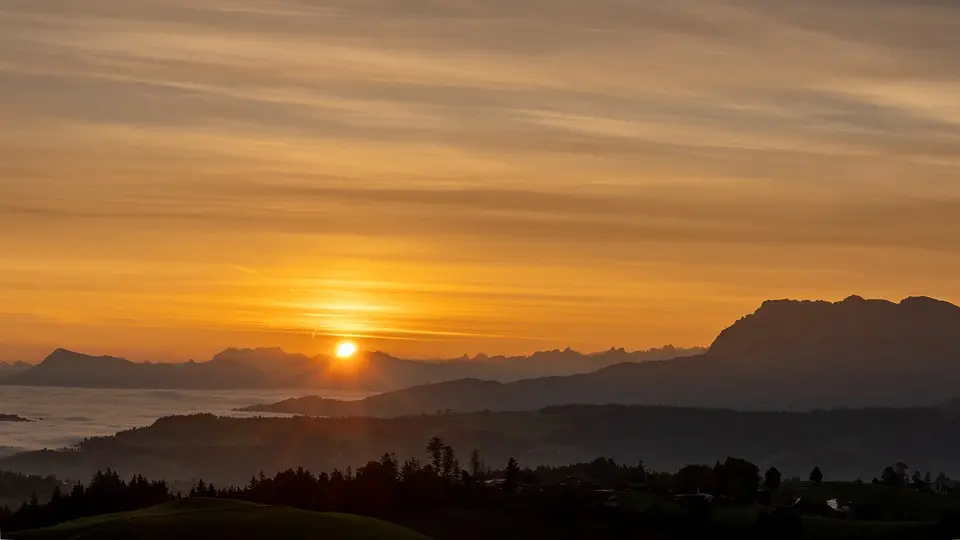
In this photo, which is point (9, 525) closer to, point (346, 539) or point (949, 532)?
point (346, 539)

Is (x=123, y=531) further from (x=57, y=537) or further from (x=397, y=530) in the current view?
(x=397, y=530)

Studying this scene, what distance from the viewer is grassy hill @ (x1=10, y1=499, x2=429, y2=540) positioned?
419ft

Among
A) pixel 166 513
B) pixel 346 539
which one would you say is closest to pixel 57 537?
pixel 166 513

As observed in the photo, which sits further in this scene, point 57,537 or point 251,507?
point 251,507

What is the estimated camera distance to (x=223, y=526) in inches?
5281

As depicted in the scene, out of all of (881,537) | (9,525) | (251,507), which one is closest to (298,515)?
(251,507)

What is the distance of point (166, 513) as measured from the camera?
464 ft

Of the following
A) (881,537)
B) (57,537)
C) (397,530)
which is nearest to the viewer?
(57,537)

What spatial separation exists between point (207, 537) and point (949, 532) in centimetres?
11201

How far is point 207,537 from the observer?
13075cm

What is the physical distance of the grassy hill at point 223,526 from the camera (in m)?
128

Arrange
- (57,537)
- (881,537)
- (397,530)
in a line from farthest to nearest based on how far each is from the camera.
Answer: (881,537) < (397,530) < (57,537)

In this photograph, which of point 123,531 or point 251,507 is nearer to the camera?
point 123,531

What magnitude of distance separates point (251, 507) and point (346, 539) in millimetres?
17950
